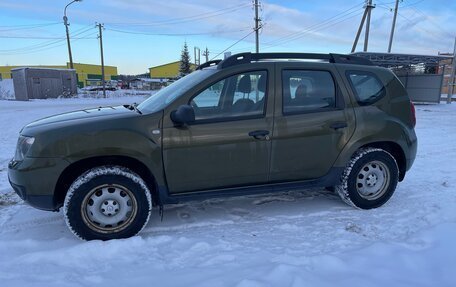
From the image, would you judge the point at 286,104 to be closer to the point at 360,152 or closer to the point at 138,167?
the point at 360,152

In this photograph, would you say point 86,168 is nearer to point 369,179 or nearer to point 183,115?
point 183,115

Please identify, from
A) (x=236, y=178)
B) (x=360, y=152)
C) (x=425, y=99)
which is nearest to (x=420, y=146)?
(x=360, y=152)

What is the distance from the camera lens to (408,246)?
3.50 meters

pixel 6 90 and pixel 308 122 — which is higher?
pixel 308 122

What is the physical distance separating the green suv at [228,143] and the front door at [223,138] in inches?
0.4

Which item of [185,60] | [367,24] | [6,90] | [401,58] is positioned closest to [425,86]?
[401,58]

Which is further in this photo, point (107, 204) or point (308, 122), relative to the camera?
point (308, 122)

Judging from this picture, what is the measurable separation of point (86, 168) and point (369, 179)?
3297 mm

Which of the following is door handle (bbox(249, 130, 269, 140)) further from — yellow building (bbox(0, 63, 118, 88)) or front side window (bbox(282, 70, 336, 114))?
yellow building (bbox(0, 63, 118, 88))

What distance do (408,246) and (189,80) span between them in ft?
9.38

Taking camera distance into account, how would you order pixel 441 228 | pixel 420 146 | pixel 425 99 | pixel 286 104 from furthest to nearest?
pixel 425 99 < pixel 420 146 < pixel 286 104 < pixel 441 228

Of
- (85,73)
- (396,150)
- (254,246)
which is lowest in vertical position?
(254,246)

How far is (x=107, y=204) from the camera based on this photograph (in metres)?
3.68

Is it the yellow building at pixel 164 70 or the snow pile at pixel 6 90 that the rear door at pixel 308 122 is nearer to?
the snow pile at pixel 6 90
